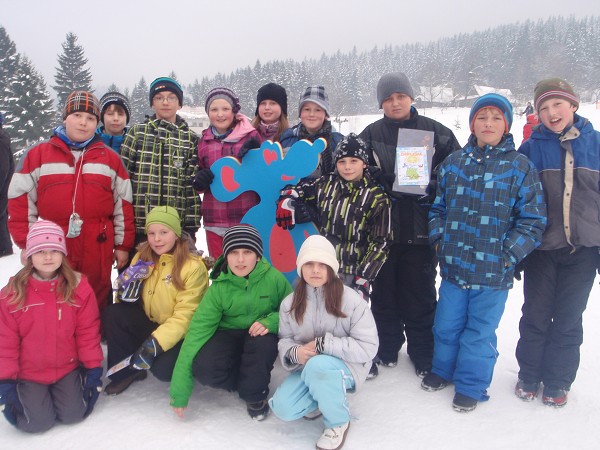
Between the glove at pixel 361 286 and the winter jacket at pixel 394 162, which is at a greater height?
the winter jacket at pixel 394 162

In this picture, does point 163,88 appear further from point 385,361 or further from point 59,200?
point 385,361

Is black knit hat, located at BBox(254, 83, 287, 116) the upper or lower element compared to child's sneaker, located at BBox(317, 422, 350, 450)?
upper

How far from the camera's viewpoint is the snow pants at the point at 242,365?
8.35ft

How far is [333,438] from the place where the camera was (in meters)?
2.33

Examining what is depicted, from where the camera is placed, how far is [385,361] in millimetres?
3260

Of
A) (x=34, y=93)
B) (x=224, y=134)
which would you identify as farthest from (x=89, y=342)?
(x=34, y=93)

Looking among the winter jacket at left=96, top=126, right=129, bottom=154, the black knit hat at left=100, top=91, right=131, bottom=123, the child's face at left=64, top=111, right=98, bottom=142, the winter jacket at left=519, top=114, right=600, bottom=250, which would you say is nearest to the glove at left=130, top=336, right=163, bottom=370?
the child's face at left=64, top=111, right=98, bottom=142

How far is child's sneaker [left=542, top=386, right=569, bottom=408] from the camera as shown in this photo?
2.75 meters

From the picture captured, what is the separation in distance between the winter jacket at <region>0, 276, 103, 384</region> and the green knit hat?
0.66 m

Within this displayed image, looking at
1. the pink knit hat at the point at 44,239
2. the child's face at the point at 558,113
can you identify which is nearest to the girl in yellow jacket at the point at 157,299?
the pink knit hat at the point at 44,239

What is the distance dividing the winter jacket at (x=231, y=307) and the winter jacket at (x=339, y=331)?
0.15 metres

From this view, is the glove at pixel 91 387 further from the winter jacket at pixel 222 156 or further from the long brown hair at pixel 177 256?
the winter jacket at pixel 222 156

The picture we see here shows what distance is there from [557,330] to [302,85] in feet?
190

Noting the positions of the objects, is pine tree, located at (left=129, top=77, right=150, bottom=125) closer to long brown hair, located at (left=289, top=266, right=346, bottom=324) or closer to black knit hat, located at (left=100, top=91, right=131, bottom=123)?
black knit hat, located at (left=100, top=91, right=131, bottom=123)
